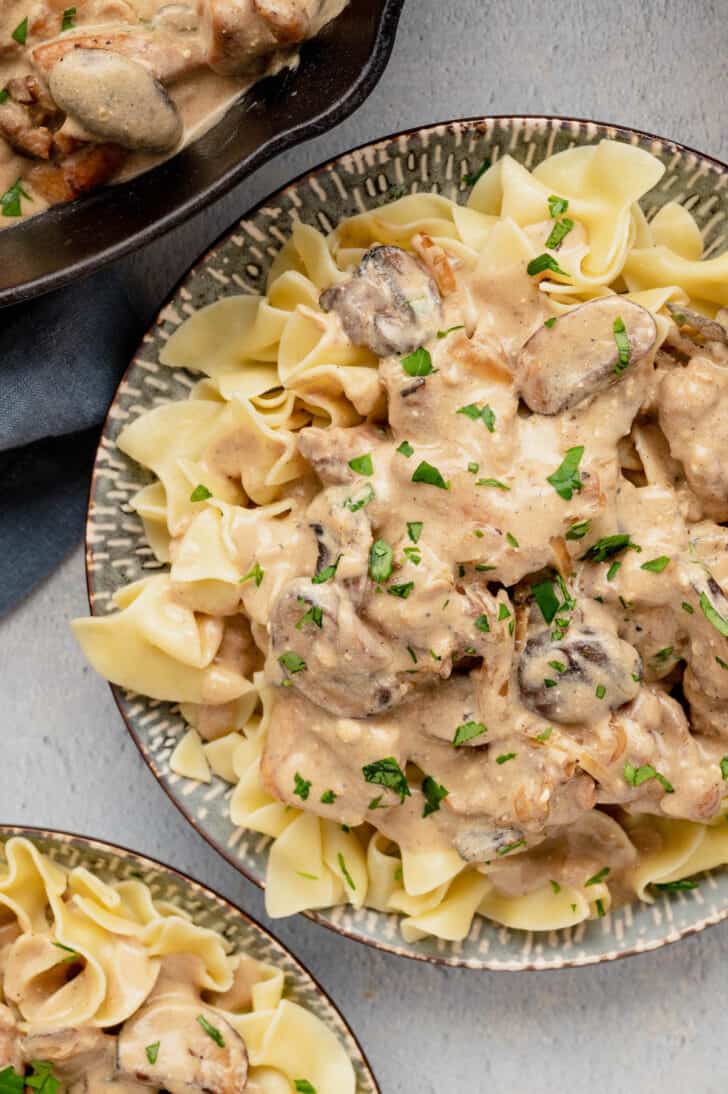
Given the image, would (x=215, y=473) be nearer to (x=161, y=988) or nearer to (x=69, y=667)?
(x=69, y=667)

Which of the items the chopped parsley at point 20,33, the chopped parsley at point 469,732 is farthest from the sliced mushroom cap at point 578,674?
the chopped parsley at point 20,33

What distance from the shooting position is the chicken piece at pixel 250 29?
3.15 meters

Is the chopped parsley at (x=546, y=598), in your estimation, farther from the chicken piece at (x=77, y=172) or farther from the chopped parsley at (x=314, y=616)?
the chicken piece at (x=77, y=172)

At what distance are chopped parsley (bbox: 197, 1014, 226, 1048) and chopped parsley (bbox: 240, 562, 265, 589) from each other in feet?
3.89

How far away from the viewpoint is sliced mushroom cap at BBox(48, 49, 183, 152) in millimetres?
3125

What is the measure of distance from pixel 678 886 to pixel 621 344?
1.47 metres

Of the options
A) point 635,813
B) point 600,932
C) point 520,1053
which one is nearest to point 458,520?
point 635,813

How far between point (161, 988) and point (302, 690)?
1.00 metres

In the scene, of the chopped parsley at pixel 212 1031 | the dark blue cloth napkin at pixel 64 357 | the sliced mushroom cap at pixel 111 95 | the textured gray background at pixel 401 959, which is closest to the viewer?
the sliced mushroom cap at pixel 111 95

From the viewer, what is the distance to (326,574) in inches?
131

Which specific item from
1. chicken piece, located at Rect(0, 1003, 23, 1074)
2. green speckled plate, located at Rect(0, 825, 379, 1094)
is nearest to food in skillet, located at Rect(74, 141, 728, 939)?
green speckled plate, located at Rect(0, 825, 379, 1094)

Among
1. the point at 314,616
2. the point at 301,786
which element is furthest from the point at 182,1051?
the point at 314,616

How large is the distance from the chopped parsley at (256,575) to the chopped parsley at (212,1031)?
46.7 inches

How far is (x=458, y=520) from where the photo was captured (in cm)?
330
